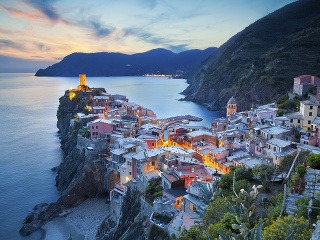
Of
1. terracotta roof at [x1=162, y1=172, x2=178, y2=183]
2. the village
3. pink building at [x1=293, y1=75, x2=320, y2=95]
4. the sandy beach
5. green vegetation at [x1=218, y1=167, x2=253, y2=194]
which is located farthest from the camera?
pink building at [x1=293, y1=75, x2=320, y2=95]

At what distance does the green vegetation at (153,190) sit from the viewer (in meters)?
21.5

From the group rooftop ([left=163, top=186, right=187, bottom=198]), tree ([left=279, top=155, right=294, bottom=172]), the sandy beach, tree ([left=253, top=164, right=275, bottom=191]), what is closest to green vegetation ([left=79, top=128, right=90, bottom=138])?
the sandy beach

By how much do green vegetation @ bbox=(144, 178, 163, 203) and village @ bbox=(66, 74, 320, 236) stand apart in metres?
0.07

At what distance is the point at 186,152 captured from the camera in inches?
1122

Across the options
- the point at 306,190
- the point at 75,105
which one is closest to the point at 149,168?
the point at 306,190

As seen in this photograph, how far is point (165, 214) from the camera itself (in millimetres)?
19594

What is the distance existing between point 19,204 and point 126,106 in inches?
1111

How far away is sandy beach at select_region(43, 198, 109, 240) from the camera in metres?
27.2

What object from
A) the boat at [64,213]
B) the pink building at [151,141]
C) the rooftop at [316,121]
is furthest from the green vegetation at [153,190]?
the rooftop at [316,121]

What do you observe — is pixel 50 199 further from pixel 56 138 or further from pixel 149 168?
pixel 56 138

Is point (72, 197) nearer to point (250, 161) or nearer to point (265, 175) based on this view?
point (250, 161)

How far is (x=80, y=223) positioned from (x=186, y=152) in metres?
12.4

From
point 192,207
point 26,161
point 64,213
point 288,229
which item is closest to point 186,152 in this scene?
point 192,207

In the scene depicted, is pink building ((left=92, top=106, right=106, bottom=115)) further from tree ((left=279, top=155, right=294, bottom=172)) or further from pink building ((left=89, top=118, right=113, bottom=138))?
tree ((left=279, top=155, right=294, bottom=172))
